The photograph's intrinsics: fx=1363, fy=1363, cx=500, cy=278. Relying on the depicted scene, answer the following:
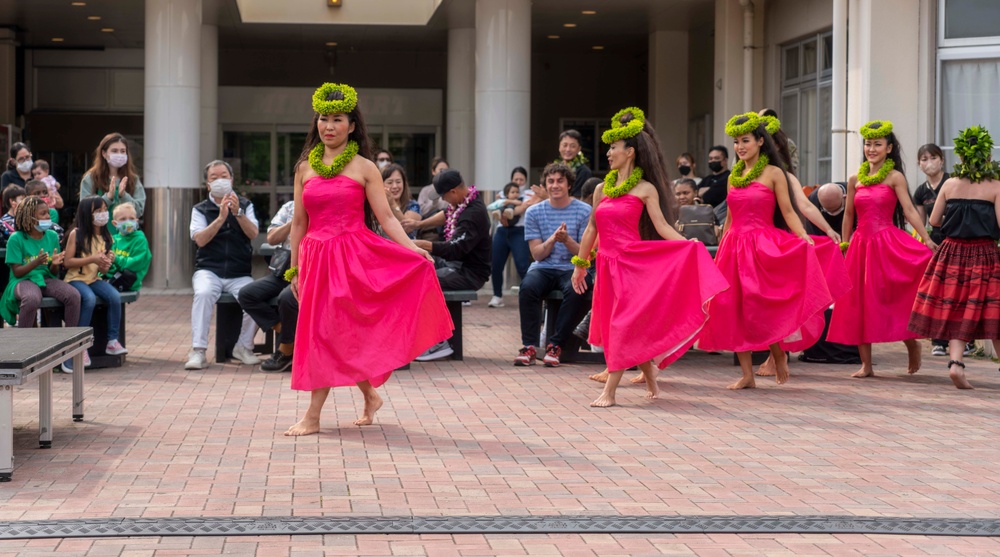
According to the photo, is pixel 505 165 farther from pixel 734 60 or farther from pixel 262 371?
pixel 262 371

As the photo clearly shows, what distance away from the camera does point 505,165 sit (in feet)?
65.6

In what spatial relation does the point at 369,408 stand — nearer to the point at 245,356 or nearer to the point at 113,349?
the point at 245,356

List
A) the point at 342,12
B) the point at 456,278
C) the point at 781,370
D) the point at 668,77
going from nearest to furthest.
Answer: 1. the point at 781,370
2. the point at 456,278
3. the point at 342,12
4. the point at 668,77

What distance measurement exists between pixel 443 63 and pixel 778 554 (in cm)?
2606

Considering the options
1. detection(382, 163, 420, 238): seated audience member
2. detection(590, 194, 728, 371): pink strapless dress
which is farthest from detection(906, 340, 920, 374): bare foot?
detection(382, 163, 420, 238): seated audience member

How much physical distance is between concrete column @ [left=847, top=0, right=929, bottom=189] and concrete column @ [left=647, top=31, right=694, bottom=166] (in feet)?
28.3

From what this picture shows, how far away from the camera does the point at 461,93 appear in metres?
23.3

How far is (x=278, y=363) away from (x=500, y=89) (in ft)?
33.6

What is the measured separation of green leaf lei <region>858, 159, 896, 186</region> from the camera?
10312 millimetres

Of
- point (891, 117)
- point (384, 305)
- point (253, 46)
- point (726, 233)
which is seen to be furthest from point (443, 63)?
point (384, 305)

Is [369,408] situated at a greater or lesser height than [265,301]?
lesser

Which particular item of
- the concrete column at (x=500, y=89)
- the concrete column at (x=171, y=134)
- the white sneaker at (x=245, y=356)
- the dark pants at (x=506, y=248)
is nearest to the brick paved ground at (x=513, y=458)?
the white sneaker at (x=245, y=356)

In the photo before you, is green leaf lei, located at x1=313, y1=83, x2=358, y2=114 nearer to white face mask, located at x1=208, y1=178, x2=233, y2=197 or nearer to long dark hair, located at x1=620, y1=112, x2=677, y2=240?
long dark hair, located at x1=620, y1=112, x2=677, y2=240

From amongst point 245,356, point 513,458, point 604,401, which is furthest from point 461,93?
point 513,458
